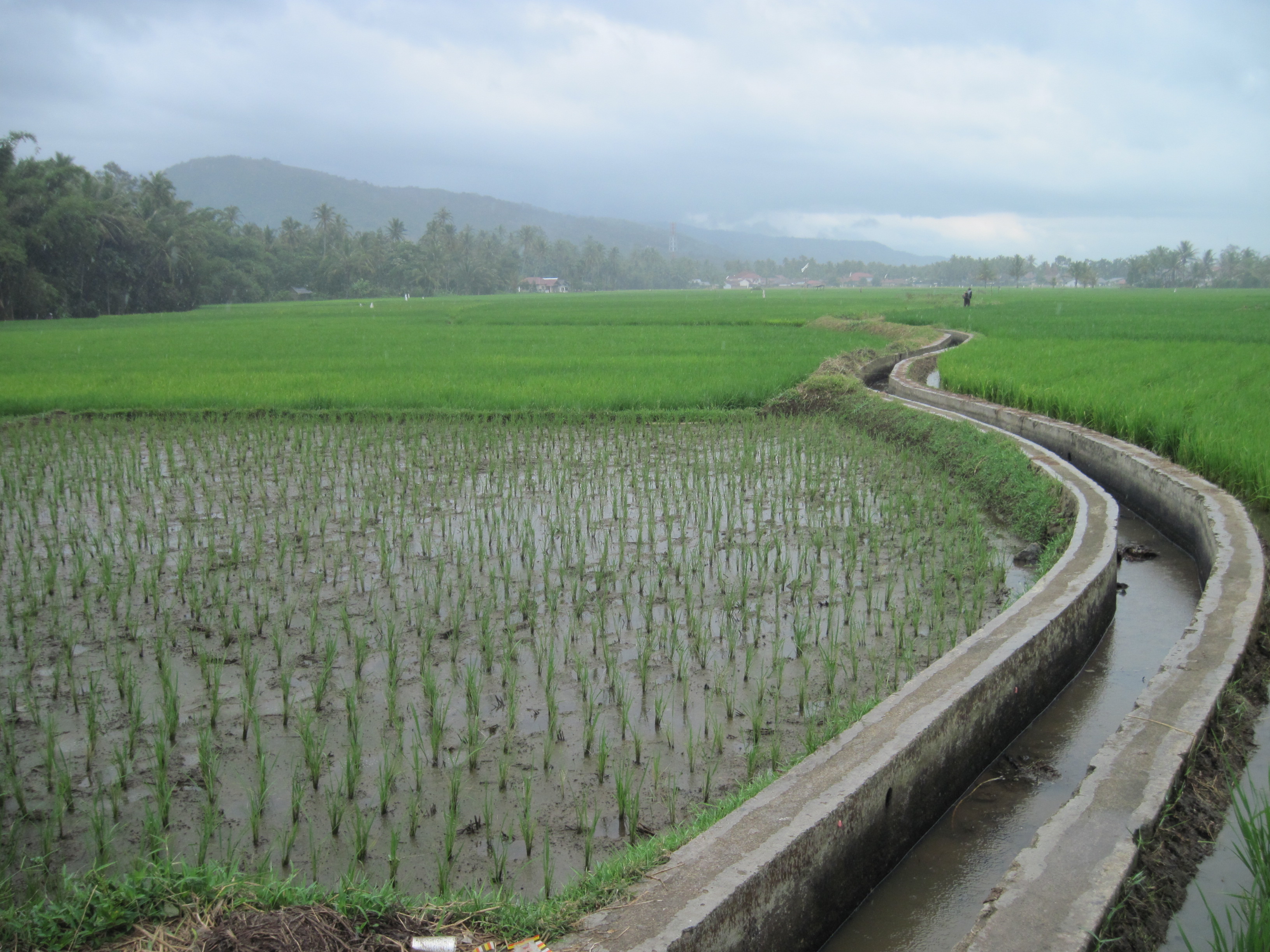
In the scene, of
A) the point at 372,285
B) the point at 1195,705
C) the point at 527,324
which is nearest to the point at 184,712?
the point at 1195,705

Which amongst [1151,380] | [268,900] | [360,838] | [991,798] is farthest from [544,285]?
[268,900]

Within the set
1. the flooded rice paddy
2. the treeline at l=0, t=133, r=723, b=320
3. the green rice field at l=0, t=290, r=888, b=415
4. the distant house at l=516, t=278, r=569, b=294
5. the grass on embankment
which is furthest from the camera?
the distant house at l=516, t=278, r=569, b=294

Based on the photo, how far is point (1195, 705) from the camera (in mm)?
3436

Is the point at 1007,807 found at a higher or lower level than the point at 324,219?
lower

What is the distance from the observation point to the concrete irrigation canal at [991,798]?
229 cm

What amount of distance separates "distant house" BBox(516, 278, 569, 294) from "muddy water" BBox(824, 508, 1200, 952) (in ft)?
351

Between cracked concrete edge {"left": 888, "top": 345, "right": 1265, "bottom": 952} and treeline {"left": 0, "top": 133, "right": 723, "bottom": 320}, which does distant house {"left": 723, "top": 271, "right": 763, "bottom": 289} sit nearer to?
treeline {"left": 0, "top": 133, "right": 723, "bottom": 320}

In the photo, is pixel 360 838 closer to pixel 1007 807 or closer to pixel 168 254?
pixel 1007 807

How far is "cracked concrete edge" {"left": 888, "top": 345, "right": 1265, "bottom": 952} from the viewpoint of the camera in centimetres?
229

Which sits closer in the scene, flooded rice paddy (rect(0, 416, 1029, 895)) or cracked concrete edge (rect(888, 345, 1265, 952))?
cracked concrete edge (rect(888, 345, 1265, 952))

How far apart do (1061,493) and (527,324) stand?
907 inches

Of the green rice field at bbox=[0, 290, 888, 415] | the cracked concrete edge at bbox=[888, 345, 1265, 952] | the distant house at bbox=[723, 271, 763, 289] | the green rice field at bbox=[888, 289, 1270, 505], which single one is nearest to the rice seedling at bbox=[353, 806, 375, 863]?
the cracked concrete edge at bbox=[888, 345, 1265, 952]

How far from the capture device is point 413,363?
1550 centimetres

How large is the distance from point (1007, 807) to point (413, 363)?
13644 millimetres
